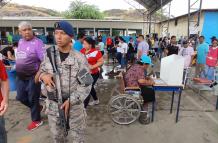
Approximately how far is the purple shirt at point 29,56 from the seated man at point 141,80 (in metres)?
1.55

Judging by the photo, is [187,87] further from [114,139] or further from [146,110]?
[114,139]

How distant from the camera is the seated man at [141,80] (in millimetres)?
3789

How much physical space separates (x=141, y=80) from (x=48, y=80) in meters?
2.10

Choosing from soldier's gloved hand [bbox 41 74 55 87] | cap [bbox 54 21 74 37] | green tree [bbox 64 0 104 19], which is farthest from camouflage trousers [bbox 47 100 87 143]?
green tree [bbox 64 0 104 19]

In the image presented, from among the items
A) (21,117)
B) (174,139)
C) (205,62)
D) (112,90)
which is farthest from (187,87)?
(21,117)

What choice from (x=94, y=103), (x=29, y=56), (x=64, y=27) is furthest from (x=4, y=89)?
(x=94, y=103)

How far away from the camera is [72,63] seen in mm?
2008

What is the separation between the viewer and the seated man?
3.79 meters

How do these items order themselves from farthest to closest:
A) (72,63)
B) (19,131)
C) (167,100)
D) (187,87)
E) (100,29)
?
(100,29), (187,87), (167,100), (19,131), (72,63)

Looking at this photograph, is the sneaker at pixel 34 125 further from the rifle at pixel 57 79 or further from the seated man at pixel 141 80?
the rifle at pixel 57 79

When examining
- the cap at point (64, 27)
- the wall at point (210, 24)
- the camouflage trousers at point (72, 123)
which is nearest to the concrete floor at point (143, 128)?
the camouflage trousers at point (72, 123)

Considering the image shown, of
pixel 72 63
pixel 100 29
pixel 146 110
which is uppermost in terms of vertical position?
pixel 100 29

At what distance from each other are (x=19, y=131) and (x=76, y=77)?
2.20 m

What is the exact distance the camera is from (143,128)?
3777 millimetres
